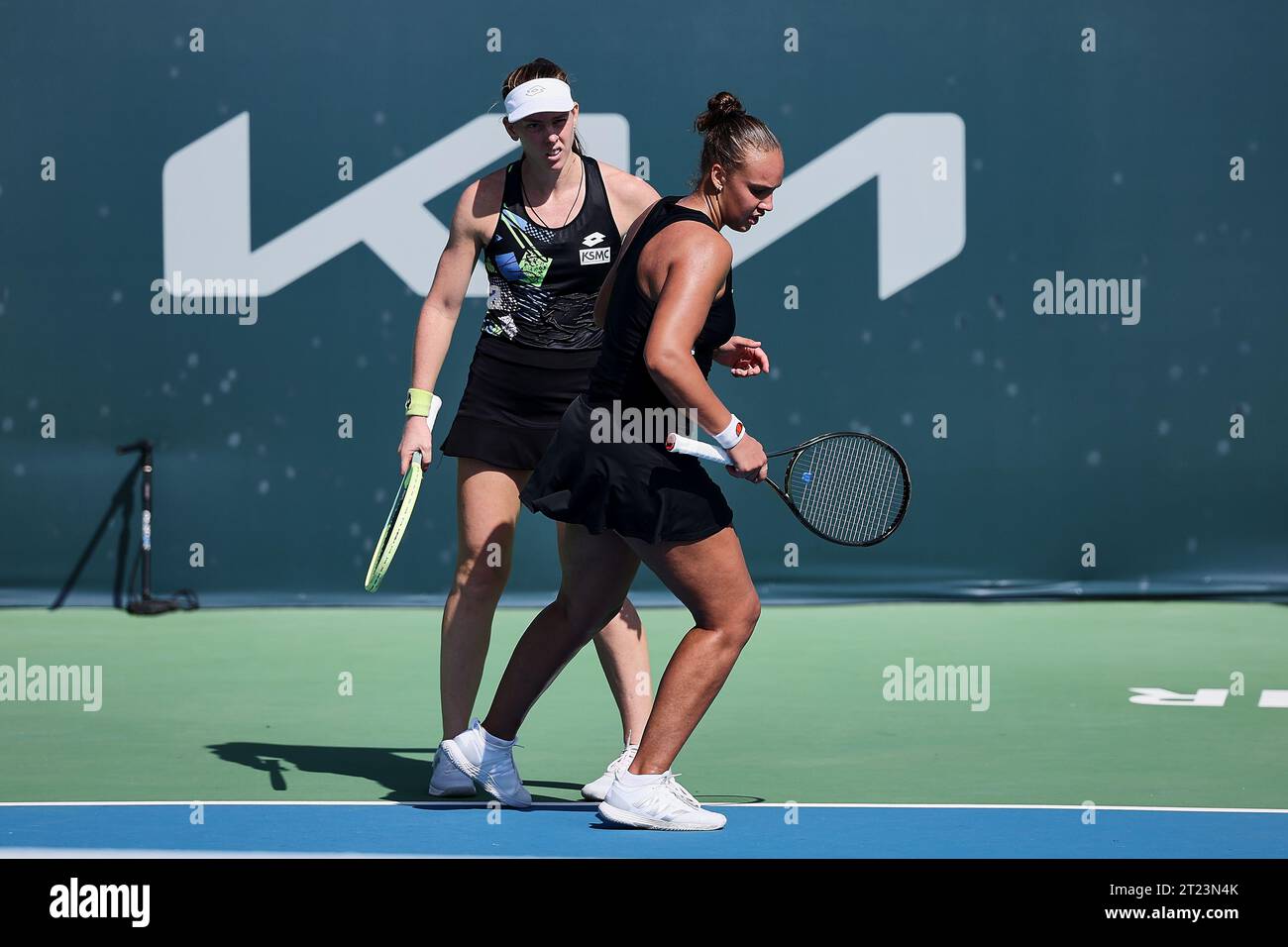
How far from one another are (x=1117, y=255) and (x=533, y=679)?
477 cm

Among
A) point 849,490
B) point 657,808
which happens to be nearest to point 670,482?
point 657,808

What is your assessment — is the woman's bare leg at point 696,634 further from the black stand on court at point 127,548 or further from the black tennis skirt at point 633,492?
the black stand on court at point 127,548

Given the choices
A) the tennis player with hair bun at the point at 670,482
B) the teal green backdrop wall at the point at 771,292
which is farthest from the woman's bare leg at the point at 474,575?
the teal green backdrop wall at the point at 771,292

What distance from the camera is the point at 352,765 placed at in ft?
15.7

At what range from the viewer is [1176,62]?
8.05 m

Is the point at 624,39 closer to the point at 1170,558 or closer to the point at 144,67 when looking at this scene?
the point at 144,67

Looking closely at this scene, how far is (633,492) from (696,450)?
16cm

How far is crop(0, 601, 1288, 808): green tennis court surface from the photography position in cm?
452

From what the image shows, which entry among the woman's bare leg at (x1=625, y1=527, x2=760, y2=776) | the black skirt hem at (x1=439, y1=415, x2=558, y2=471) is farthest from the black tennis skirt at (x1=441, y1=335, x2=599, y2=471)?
the woman's bare leg at (x1=625, y1=527, x2=760, y2=776)

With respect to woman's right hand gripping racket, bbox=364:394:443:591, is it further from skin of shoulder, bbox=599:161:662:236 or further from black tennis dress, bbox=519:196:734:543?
skin of shoulder, bbox=599:161:662:236

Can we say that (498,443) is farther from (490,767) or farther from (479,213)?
(490,767)

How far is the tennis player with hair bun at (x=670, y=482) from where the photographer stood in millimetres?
3838

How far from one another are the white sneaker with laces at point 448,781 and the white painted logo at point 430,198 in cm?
392
